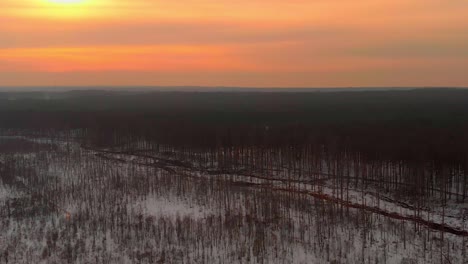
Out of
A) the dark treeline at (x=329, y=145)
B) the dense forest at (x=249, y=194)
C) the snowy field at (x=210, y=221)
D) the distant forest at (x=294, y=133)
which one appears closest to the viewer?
the snowy field at (x=210, y=221)

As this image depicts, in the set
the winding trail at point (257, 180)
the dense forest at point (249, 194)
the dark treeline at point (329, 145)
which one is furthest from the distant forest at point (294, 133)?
the winding trail at point (257, 180)

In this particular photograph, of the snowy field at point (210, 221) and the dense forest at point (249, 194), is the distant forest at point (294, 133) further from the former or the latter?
the snowy field at point (210, 221)

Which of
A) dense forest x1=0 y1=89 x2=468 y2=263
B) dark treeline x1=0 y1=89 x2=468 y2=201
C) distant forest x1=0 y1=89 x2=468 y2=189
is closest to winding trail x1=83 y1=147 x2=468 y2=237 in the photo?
dense forest x1=0 y1=89 x2=468 y2=263

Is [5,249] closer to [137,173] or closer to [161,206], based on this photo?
[161,206]

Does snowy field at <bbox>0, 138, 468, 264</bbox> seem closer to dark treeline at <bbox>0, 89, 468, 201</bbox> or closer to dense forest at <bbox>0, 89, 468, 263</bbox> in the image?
dense forest at <bbox>0, 89, 468, 263</bbox>

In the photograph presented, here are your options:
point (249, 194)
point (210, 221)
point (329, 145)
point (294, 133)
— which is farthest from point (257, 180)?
point (210, 221)

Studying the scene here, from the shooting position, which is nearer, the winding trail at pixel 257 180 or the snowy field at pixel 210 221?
the snowy field at pixel 210 221

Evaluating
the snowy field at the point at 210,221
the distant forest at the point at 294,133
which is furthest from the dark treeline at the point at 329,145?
the snowy field at the point at 210,221

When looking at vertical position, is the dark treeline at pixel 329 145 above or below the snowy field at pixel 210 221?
above

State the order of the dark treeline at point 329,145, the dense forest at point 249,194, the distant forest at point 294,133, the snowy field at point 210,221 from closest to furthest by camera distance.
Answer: the snowy field at point 210,221 → the dense forest at point 249,194 → the dark treeline at point 329,145 → the distant forest at point 294,133

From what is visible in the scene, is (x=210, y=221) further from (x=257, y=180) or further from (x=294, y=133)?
(x=294, y=133)
